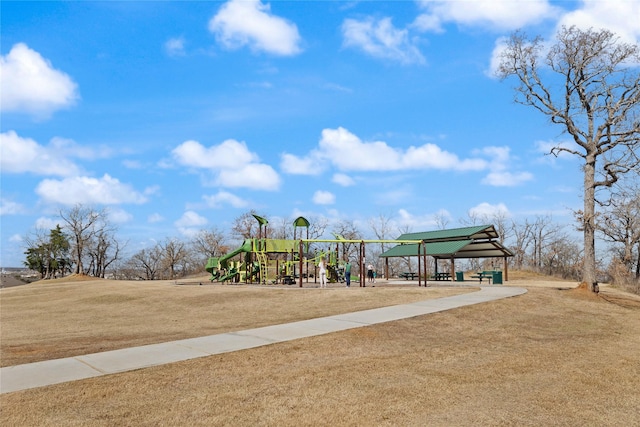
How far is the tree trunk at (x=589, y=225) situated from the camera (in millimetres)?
23703

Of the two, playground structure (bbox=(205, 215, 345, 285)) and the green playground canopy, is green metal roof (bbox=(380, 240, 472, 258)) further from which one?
playground structure (bbox=(205, 215, 345, 285))

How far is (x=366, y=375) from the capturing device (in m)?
8.38

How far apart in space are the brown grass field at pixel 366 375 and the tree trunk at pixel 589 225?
7.71 metres

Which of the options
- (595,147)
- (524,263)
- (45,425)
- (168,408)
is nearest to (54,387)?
(45,425)

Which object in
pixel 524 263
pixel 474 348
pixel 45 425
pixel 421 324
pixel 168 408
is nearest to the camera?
pixel 45 425

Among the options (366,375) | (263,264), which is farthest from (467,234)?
(366,375)

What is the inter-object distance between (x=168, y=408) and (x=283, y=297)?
14.9 m

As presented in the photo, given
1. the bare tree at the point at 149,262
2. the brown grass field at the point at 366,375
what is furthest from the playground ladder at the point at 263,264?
the bare tree at the point at 149,262

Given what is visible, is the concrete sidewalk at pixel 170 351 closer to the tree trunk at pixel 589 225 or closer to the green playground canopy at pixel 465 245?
the tree trunk at pixel 589 225

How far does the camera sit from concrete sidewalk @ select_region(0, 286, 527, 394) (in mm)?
8242

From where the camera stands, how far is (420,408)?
675cm

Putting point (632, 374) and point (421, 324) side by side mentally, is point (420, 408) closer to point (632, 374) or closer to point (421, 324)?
point (632, 374)

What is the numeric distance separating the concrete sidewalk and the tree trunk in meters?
12.8

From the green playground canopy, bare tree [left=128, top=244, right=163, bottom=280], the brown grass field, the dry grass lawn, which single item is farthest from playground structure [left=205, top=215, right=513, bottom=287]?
bare tree [left=128, top=244, right=163, bottom=280]
